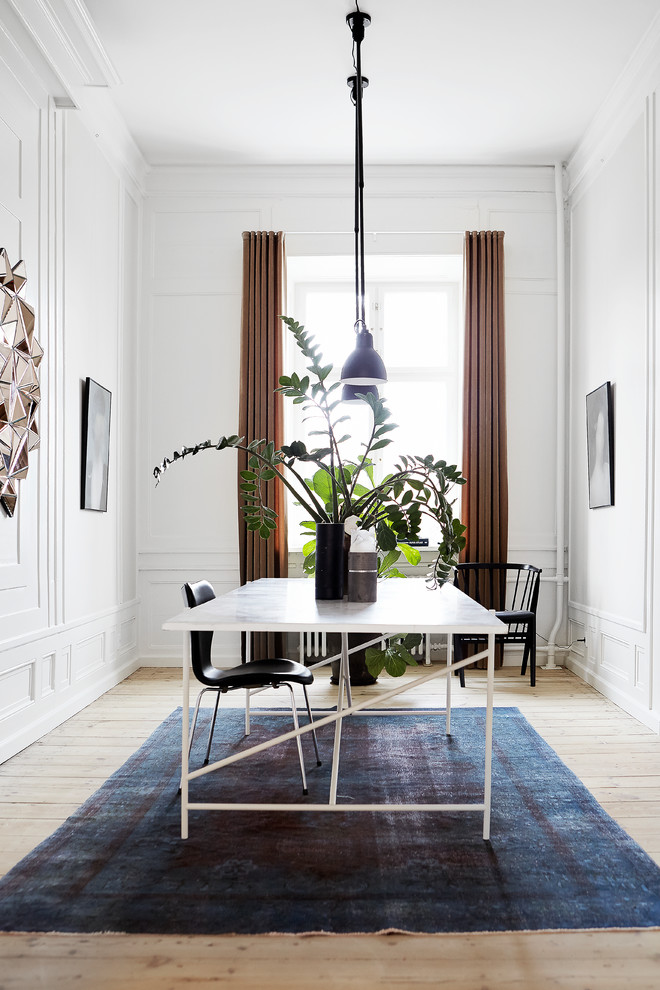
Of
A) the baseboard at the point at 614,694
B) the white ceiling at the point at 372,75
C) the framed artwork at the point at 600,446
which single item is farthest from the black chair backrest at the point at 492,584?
the white ceiling at the point at 372,75

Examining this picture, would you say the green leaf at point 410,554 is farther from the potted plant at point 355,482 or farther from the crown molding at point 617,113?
the crown molding at point 617,113

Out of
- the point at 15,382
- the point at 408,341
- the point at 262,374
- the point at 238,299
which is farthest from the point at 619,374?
the point at 15,382

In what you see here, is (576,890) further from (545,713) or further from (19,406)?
(19,406)

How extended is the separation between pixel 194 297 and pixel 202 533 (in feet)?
5.73

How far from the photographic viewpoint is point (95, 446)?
15.3 feet

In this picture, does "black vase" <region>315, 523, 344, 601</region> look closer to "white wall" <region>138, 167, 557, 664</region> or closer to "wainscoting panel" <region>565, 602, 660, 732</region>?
"wainscoting panel" <region>565, 602, 660, 732</region>

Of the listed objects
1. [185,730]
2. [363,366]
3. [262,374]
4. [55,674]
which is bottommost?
[55,674]

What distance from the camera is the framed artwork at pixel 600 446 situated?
4.72m

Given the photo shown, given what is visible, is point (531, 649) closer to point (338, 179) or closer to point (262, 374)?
point (262, 374)

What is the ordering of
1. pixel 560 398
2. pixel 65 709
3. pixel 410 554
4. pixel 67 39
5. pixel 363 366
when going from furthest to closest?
pixel 560 398
pixel 410 554
pixel 65 709
pixel 67 39
pixel 363 366

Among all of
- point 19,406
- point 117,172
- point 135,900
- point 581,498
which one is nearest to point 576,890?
point 135,900

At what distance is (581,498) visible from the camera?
17.9 ft

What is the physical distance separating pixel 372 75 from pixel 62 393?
2.54 metres

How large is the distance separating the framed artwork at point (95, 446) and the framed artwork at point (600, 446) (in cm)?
307
